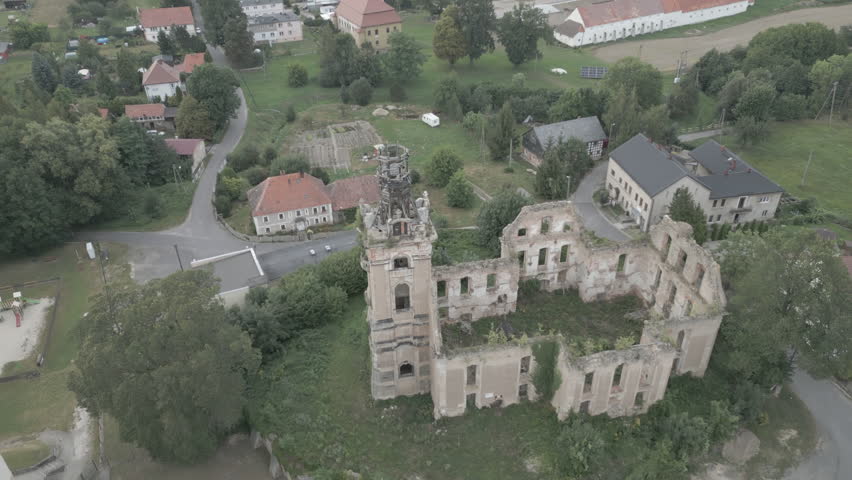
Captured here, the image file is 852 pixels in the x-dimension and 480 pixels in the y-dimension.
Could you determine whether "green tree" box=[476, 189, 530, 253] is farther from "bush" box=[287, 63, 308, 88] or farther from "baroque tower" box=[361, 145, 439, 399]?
"bush" box=[287, 63, 308, 88]

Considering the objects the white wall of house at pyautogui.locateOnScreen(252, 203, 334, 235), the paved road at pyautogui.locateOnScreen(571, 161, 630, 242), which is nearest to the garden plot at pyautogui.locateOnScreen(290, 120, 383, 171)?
the white wall of house at pyautogui.locateOnScreen(252, 203, 334, 235)

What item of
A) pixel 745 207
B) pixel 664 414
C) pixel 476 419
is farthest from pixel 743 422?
pixel 745 207

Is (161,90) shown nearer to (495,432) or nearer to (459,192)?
(459,192)

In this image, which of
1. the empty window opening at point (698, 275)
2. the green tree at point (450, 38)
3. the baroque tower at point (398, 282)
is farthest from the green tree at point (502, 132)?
the baroque tower at point (398, 282)

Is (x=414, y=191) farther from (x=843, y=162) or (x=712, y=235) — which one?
(x=843, y=162)

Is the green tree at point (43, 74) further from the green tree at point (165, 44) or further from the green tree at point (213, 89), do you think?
the green tree at point (213, 89)

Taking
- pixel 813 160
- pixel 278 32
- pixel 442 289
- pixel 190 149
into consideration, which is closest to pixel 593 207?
pixel 442 289
